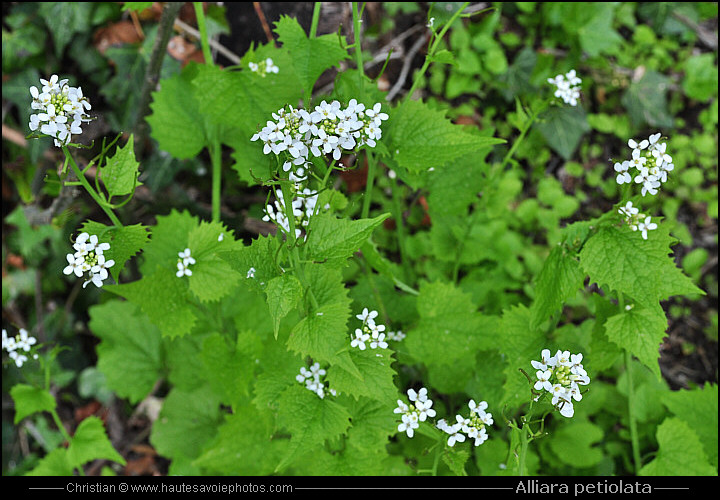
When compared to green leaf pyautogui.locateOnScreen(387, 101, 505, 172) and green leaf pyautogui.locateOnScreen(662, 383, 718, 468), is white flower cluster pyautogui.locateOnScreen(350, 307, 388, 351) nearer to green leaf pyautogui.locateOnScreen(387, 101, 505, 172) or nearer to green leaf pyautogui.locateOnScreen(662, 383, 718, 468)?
green leaf pyautogui.locateOnScreen(387, 101, 505, 172)

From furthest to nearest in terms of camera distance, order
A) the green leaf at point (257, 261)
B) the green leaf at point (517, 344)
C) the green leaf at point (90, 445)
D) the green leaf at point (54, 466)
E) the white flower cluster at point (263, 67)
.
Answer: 1. the green leaf at point (54, 466)
2. the green leaf at point (90, 445)
3. the white flower cluster at point (263, 67)
4. the green leaf at point (517, 344)
5. the green leaf at point (257, 261)

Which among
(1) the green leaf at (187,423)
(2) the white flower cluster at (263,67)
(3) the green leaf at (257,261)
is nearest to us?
(3) the green leaf at (257,261)

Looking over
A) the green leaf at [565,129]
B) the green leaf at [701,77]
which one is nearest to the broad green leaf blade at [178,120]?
the green leaf at [565,129]

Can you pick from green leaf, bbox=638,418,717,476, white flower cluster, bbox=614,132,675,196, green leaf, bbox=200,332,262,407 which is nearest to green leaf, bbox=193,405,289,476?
green leaf, bbox=200,332,262,407

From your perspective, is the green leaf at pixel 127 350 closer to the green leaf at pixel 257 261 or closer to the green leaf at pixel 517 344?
the green leaf at pixel 257 261

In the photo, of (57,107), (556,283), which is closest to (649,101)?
(556,283)
